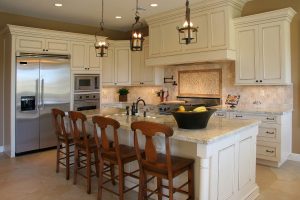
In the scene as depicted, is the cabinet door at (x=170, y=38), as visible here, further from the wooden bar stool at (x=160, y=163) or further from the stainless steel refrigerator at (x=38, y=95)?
the wooden bar stool at (x=160, y=163)

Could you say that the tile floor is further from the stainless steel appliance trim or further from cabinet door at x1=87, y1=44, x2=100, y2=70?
cabinet door at x1=87, y1=44, x2=100, y2=70

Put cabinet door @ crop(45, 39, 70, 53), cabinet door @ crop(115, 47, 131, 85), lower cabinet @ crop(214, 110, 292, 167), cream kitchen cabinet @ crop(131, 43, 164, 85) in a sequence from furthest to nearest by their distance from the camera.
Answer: cabinet door @ crop(115, 47, 131, 85), cream kitchen cabinet @ crop(131, 43, 164, 85), cabinet door @ crop(45, 39, 70, 53), lower cabinet @ crop(214, 110, 292, 167)

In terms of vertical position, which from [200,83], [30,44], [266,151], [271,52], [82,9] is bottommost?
[266,151]

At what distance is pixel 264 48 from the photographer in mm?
4375

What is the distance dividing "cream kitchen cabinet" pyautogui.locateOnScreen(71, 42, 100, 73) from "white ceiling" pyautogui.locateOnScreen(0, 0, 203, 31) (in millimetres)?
651

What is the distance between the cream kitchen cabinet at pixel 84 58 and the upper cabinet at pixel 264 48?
3227 mm

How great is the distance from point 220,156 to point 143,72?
428cm

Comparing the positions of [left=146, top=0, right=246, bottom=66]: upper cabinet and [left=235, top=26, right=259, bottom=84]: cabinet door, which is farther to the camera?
[left=146, top=0, right=246, bottom=66]: upper cabinet

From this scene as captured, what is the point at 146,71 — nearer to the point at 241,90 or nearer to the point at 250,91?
the point at 241,90

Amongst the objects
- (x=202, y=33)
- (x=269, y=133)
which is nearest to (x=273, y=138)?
(x=269, y=133)

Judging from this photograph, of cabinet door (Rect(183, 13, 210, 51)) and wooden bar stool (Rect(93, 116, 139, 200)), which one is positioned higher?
cabinet door (Rect(183, 13, 210, 51))

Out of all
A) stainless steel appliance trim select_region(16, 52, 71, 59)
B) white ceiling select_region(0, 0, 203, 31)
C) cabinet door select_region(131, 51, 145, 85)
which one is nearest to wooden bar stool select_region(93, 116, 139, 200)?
white ceiling select_region(0, 0, 203, 31)

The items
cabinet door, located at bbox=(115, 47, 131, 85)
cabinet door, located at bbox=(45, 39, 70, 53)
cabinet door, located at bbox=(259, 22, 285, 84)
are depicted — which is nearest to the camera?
cabinet door, located at bbox=(259, 22, 285, 84)

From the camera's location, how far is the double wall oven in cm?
572
